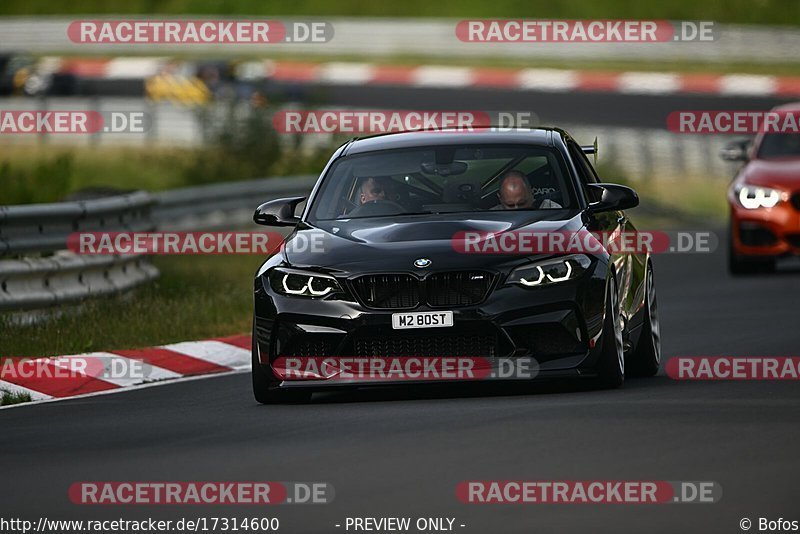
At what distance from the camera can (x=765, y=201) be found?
19594mm

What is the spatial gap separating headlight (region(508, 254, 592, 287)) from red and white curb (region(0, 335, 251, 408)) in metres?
3.20

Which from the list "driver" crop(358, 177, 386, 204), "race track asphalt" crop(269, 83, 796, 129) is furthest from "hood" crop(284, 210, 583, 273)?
"race track asphalt" crop(269, 83, 796, 129)

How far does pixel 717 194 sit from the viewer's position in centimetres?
3575

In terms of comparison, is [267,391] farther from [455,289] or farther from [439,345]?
[455,289]

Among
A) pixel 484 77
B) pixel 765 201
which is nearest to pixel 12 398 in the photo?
pixel 765 201

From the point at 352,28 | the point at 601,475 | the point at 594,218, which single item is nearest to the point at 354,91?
the point at 352,28

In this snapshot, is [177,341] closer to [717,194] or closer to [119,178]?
[119,178]

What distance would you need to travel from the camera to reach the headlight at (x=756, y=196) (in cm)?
1955

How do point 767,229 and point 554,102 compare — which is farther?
point 554,102

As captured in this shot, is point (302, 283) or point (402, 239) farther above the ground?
point (402, 239)

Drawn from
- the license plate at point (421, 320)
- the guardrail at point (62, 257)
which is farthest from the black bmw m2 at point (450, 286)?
the guardrail at point (62, 257)

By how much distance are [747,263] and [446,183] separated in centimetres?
912

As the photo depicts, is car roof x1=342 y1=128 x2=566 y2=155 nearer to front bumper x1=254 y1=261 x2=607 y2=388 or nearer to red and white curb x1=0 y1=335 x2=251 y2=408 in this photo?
front bumper x1=254 y1=261 x2=607 y2=388

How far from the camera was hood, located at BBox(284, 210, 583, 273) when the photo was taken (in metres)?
10.7
